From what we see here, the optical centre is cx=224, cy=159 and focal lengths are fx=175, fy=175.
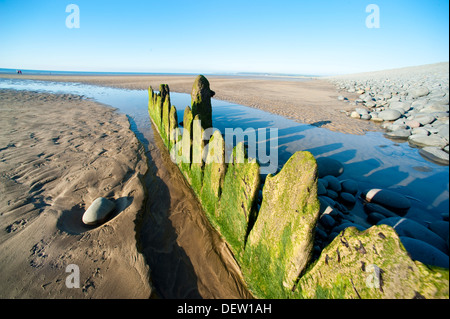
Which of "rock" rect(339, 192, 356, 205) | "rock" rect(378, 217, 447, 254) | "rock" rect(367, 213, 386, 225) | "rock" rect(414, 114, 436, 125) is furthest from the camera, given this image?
"rock" rect(339, 192, 356, 205)

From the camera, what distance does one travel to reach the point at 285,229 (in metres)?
2.13

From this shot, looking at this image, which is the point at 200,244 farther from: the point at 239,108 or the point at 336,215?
the point at 239,108

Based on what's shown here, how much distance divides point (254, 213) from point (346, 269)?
1.31 metres

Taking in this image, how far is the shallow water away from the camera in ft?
9.66

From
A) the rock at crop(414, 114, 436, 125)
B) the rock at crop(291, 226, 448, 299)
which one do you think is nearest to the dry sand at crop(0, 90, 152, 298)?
the rock at crop(291, 226, 448, 299)

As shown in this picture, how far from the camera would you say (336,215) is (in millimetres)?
4062

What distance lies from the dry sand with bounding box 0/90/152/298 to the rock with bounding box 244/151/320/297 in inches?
66.7

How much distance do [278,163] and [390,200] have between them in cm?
318

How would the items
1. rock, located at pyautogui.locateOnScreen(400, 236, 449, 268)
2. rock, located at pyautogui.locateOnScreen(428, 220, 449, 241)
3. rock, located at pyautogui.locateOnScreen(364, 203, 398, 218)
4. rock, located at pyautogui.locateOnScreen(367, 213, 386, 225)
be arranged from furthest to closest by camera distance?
1. rock, located at pyautogui.locateOnScreen(364, 203, 398, 218)
2. rock, located at pyautogui.locateOnScreen(367, 213, 386, 225)
3. rock, located at pyautogui.locateOnScreen(428, 220, 449, 241)
4. rock, located at pyautogui.locateOnScreen(400, 236, 449, 268)

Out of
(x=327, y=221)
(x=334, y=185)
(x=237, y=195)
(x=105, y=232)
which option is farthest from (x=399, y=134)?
(x=105, y=232)

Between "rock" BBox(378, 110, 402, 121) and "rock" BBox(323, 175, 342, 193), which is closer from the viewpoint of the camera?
"rock" BBox(323, 175, 342, 193)

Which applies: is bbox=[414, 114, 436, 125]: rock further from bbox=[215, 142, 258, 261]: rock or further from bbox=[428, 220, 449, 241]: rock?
bbox=[215, 142, 258, 261]: rock

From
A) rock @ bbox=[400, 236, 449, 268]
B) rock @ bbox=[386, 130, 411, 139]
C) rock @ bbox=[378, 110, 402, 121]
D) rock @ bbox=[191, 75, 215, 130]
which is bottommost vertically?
rock @ bbox=[400, 236, 449, 268]
